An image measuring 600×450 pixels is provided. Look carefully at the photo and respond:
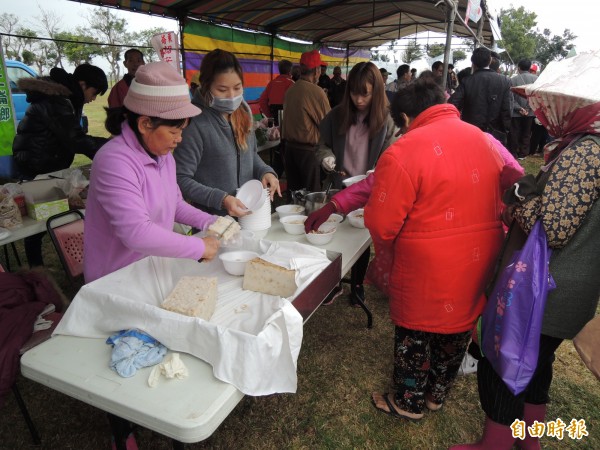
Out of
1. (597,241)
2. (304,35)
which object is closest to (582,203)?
(597,241)

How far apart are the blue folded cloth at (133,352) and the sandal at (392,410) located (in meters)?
1.49

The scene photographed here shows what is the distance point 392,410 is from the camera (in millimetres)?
2133

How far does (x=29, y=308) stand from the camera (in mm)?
1837

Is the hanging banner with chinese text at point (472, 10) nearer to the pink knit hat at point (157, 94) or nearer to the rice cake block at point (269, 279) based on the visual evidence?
the pink knit hat at point (157, 94)

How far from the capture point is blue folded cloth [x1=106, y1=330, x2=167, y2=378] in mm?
1079

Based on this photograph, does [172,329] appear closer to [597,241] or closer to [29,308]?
[29,308]

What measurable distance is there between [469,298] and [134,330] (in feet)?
4.48

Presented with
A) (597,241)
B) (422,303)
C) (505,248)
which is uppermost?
(597,241)

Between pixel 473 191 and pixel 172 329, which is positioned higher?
pixel 473 191

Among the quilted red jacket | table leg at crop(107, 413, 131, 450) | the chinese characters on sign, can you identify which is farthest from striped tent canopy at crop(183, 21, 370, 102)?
the chinese characters on sign

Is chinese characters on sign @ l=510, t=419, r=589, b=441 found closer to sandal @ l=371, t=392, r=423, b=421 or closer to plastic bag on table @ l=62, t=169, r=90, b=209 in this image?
sandal @ l=371, t=392, r=423, b=421

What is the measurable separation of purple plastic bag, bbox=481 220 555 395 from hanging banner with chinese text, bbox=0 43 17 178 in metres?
5.51

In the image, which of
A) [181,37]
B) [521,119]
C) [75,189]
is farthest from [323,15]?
[75,189]

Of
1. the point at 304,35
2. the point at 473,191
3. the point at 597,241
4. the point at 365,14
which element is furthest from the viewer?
the point at 304,35
